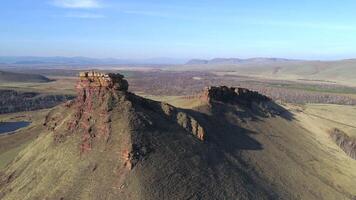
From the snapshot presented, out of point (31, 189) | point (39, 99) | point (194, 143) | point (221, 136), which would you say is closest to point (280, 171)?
point (221, 136)

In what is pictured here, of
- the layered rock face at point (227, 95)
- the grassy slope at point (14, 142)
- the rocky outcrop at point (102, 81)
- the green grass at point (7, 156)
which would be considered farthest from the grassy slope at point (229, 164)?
the grassy slope at point (14, 142)

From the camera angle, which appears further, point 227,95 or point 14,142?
point 14,142

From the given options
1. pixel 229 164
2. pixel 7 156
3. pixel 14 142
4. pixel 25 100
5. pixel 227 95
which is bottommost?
pixel 25 100

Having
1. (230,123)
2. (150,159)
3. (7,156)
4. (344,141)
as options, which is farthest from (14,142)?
(344,141)

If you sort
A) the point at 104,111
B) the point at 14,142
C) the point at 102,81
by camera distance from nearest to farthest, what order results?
the point at 104,111
the point at 102,81
the point at 14,142

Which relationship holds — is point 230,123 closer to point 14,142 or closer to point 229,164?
point 229,164

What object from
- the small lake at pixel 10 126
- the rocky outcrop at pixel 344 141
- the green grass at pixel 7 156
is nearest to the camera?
the green grass at pixel 7 156

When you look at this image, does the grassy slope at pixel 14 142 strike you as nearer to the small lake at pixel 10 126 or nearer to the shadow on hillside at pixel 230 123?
the small lake at pixel 10 126
